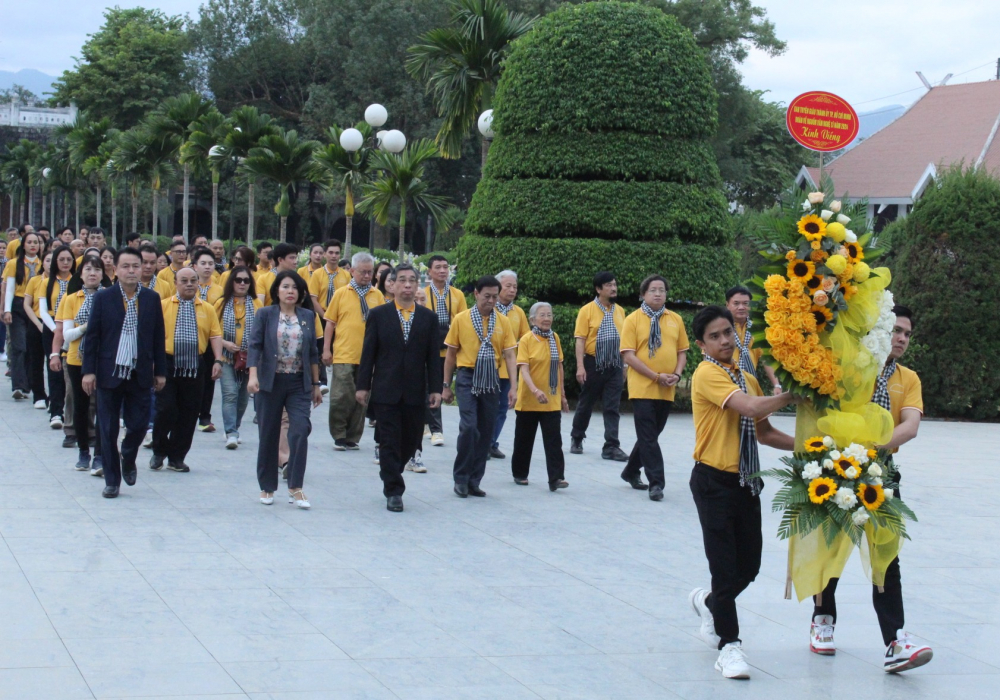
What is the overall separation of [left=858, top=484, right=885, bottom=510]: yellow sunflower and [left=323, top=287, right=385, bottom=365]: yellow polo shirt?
269 inches

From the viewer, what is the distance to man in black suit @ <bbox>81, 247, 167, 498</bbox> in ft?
27.8

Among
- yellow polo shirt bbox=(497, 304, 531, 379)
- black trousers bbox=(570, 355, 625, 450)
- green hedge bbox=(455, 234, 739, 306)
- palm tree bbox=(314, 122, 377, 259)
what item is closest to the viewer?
yellow polo shirt bbox=(497, 304, 531, 379)

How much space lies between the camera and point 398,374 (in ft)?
28.0

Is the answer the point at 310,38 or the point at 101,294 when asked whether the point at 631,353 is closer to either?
the point at 101,294

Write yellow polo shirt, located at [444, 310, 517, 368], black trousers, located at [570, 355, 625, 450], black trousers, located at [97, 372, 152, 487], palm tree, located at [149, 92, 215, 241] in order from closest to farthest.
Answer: black trousers, located at [97, 372, 152, 487]
yellow polo shirt, located at [444, 310, 517, 368]
black trousers, located at [570, 355, 625, 450]
palm tree, located at [149, 92, 215, 241]

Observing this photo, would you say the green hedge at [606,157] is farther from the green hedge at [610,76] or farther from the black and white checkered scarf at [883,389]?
the black and white checkered scarf at [883,389]

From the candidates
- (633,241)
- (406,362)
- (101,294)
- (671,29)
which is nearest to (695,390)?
(406,362)

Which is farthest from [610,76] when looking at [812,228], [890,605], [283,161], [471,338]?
[283,161]

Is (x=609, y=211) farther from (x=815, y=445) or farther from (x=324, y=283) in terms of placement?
(x=815, y=445)

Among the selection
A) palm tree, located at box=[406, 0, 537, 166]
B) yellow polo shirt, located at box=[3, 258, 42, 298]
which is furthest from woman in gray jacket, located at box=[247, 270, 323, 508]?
palm tree, located at box=[406, 0, 537, 166]

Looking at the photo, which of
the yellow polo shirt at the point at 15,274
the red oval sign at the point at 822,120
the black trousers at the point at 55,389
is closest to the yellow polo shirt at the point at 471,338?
the black trousers at the point at 55,389

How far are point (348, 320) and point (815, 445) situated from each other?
6.81 m

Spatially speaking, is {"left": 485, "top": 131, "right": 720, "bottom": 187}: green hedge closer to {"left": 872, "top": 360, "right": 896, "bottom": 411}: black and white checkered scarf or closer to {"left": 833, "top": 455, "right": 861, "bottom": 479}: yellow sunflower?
{"left": 872, "top": 360, "right": 896, "bottom": 411}: black and white checkered scarf

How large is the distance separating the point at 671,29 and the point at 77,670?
12218 millimetres
